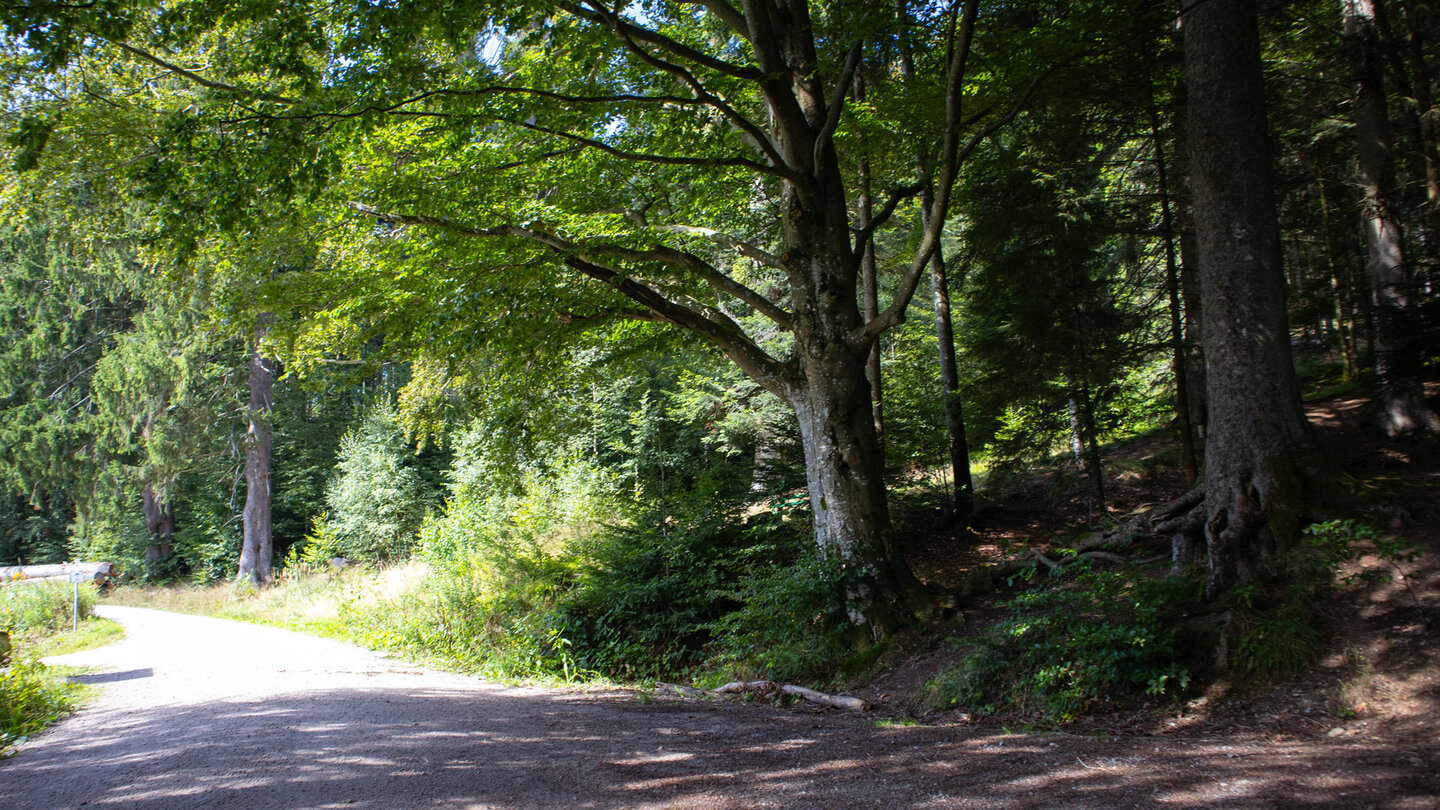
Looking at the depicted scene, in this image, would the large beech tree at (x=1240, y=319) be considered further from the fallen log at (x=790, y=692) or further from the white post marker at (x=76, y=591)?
the white post marker at (x=76, y=591)

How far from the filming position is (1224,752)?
420 cm

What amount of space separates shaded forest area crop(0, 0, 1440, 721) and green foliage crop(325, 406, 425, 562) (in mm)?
9118

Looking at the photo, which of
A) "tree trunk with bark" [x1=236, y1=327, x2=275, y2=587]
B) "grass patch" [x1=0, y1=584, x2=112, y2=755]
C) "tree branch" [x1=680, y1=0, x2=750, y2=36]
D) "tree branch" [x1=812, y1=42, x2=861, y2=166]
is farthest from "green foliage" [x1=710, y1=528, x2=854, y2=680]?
"tree trunk with bark" [x1=236, y1=327, x2=275, y2=587]

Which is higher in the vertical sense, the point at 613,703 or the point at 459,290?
the point at 459,290

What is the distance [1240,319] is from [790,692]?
5.28 meters

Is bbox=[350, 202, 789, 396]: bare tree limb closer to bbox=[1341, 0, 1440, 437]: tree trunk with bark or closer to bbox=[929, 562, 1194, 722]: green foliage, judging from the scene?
bbox=[929, 562, 1194, 722]: green foliage

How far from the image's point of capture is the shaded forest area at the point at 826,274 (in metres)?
6.22

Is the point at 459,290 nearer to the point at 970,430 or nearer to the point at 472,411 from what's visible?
the point at 472,411

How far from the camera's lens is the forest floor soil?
3838mm

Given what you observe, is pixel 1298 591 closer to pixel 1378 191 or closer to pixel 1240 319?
pixel 1240 319

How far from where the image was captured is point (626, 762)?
4.82m

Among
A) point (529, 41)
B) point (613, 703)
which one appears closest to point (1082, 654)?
point (613, 703)

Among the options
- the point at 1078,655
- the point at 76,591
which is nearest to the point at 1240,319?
the point at 1078,655

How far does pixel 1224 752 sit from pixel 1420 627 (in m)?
1.84
